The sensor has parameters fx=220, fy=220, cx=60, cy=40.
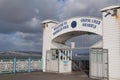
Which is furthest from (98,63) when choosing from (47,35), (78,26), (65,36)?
(47,35)

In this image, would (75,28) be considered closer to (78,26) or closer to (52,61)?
(78,26)

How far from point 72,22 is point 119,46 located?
5571mm

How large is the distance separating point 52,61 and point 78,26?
492 cm

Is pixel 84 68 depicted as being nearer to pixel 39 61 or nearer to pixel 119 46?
pixel 39 61

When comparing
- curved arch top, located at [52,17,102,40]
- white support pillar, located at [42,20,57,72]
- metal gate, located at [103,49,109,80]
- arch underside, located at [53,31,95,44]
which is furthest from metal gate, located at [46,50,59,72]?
metal gate, located at [103,49,109,80]

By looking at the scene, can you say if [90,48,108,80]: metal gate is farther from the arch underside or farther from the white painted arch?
the arch underside

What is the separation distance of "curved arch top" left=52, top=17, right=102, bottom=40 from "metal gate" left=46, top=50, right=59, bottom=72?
1540 mm

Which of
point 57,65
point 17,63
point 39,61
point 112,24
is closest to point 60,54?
point 57,65

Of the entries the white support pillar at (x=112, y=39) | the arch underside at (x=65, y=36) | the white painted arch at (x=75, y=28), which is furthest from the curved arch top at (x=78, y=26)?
the white support pillar at (x=112, y=39)

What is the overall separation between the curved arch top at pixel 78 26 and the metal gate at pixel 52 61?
5.05 ft

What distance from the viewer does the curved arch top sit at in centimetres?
1755

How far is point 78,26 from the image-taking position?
19125mm

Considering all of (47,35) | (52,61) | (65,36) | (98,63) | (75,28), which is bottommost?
(52,61)

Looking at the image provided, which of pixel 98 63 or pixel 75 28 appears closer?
pixel 98 63
